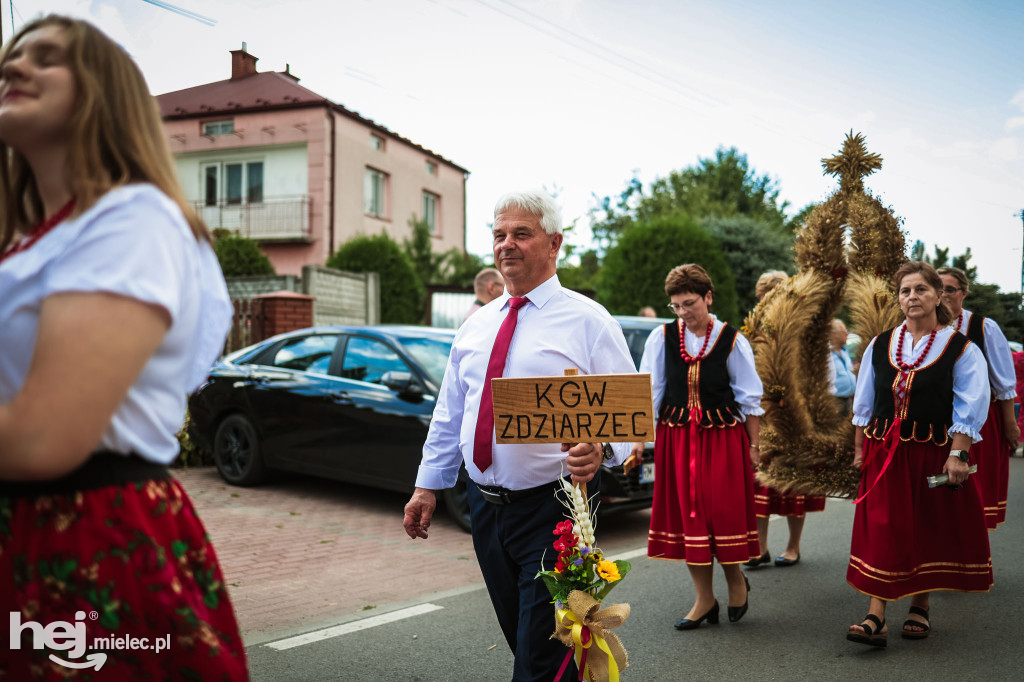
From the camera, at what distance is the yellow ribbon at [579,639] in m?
2.73

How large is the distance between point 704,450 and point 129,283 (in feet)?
14.3

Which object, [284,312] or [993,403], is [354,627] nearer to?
[993,403]

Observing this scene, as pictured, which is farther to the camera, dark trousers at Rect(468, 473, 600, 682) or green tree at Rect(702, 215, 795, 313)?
green tree at Rect(702, 215, 795, 313)

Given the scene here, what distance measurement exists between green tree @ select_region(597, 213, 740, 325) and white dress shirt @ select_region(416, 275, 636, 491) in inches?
591

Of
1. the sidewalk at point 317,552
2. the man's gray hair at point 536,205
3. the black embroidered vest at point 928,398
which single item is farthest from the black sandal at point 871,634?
the man's gray hair at point 536,205

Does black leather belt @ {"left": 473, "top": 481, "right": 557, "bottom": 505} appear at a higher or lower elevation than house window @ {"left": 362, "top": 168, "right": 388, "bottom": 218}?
lower

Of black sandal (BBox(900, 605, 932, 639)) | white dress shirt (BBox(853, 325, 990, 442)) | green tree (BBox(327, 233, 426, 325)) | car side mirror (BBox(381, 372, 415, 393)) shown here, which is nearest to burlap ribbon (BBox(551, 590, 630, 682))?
white dress shirt (BBox(853, 325, 990, 442))

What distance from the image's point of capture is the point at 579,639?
107 inches

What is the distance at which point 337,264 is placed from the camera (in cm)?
2198

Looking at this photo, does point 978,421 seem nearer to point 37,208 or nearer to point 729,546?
point 729,546

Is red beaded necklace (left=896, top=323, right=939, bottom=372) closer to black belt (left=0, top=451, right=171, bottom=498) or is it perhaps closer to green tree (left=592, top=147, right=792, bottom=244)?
black belt (left=0, top=451, right=171, bottom=498)

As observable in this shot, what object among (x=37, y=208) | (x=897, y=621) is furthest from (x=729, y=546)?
(x=37, y=208)

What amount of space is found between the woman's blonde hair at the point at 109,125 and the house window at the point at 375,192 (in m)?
26.5

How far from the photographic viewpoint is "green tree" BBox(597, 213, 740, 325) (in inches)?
723
